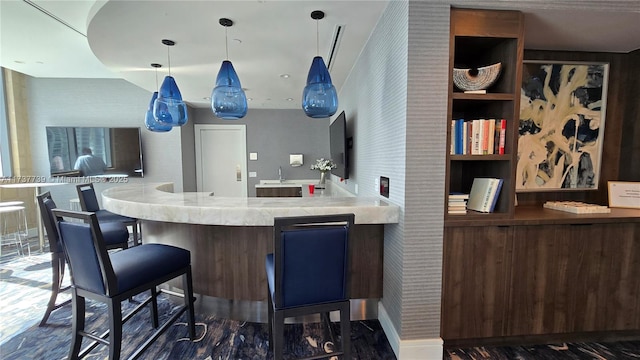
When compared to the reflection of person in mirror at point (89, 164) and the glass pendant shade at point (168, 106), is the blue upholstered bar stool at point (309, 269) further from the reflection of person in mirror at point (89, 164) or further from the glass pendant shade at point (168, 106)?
the reflection of person in mirror at point (89, 164)

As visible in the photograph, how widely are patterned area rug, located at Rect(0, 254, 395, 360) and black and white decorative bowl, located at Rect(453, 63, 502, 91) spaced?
185 cm

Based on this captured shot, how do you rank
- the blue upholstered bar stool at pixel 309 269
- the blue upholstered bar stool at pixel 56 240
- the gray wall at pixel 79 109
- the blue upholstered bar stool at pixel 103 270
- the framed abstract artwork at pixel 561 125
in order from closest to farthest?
the blue upholstered bar stool at pixel 309 269
the blue upholstered bar stool at pixel 103 270
the blue upholstered bar stool at pixel 56 240
the framed abstract artwork at pixel 561 125
the gray wall at pixel 79 109

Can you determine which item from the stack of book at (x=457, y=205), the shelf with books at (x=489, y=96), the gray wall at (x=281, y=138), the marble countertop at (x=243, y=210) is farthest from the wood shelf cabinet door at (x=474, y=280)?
the gray wall at (x=281, y=138)

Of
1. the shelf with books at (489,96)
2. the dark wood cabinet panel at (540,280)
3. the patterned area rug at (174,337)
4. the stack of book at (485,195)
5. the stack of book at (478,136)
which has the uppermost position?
the shelf with books at (489,96)

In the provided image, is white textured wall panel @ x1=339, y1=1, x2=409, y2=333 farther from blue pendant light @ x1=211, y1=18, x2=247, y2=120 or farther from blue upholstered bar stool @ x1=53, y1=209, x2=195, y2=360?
blue upholstered bar stool @ x1=53, y1=209, x2=195, y2=360

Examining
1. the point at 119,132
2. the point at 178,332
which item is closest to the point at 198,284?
the point at 178,332

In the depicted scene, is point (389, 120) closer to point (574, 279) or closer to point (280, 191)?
point (574, 279)

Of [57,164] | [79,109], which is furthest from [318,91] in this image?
[57,164]

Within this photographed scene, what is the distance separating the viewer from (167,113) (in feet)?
8.62

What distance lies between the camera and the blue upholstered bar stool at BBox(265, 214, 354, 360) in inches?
48.0

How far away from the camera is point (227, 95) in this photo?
2082 mm

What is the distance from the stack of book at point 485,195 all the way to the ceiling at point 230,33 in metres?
1.07

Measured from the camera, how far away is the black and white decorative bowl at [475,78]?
1732mm

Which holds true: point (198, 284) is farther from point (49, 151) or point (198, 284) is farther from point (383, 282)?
point (49, 151)
